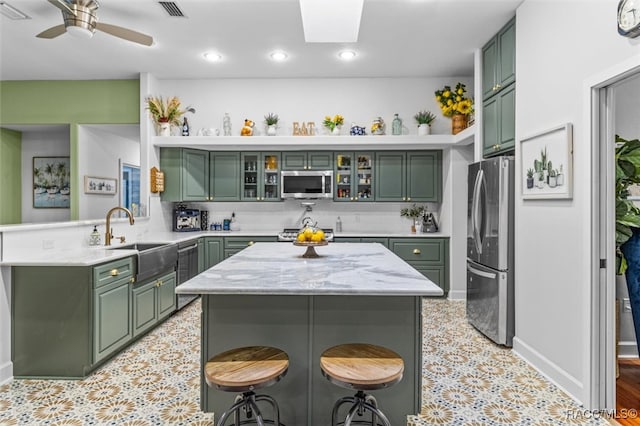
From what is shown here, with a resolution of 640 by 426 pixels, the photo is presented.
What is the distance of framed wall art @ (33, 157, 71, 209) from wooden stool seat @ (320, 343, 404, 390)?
585 centimetres

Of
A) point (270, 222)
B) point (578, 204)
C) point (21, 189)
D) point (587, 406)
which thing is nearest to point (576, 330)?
point (587, 406)

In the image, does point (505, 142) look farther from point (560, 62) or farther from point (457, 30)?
point (457, 30)

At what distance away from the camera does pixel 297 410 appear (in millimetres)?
1990

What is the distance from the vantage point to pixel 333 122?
507cm

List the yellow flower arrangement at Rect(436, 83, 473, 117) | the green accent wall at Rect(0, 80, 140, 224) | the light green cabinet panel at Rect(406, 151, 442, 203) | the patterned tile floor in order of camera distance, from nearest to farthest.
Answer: the patterned tile floor < the yellow flower arrangement at Rect(436, 83, 473, 117) < the green accent wall at Rect(0, 80, 140, 224) < the light green cabinet panel at Rect(406, 151, 442, 203)

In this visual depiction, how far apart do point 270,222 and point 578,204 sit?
4.06 metres

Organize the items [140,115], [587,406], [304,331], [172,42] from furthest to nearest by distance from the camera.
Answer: [140,115]
[172,42]
[587,406]
[304,331]

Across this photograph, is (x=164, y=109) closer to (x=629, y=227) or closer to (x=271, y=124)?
A: (x=271, y=124)

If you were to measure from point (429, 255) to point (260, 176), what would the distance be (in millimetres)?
2652

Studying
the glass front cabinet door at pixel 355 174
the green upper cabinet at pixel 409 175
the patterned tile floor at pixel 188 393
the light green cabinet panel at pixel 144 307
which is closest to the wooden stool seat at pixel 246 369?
the patterned tile floor at pixel 188 393

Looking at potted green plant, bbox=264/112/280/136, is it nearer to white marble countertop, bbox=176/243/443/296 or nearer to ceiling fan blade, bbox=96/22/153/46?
ceiling fan blade, bbox=96/22/153/46

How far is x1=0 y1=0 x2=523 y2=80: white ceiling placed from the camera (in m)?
3.26

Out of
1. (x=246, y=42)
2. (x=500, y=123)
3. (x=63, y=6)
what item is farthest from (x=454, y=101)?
(x=63, y=6)

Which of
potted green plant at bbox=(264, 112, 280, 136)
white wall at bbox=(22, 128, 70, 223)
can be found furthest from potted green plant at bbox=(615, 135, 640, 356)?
white wall at bbox=(22, 128, 70, 223)
